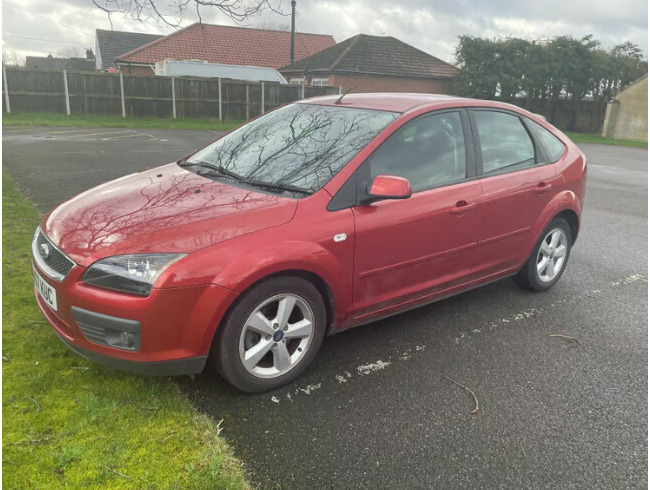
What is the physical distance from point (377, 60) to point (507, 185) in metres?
31.9

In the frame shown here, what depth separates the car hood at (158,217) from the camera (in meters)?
2.73

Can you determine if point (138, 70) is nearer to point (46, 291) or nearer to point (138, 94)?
point (138, 94)

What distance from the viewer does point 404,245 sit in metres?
3.50

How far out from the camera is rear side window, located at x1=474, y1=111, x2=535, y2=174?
13.6 feet

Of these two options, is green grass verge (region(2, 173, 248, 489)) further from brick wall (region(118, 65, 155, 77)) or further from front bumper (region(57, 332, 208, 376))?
brick wall (region(118, 65, 155, 77))

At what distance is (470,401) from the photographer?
3.15m

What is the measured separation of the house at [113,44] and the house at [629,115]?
33.6 meters

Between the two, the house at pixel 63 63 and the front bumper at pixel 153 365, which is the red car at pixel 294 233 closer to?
the front bumper at pixel 153 365

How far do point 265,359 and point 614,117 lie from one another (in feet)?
115

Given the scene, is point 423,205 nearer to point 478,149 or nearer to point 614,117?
point 478,149

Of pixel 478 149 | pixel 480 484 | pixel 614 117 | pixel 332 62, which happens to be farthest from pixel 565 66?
pixel 480 484

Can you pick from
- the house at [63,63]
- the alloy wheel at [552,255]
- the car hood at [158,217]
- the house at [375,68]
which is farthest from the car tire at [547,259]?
the house at [63,63]

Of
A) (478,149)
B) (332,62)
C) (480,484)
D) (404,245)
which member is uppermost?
(332,62)

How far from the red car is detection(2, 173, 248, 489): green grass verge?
262 millimetres
